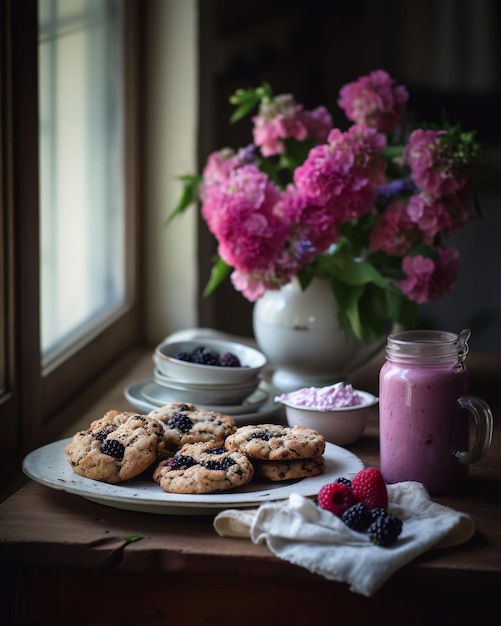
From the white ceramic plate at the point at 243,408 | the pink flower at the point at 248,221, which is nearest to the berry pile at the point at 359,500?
the white ceramic plate at the point at 243,408

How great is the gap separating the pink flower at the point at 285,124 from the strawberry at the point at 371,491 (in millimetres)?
837

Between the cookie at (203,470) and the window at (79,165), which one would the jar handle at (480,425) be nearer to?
the cookie at (203,470)

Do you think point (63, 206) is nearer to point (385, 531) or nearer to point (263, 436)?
point (263, 436)

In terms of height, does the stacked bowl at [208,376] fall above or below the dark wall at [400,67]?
below

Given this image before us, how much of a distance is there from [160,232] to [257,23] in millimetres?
884

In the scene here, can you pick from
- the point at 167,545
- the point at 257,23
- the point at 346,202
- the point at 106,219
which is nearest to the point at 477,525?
the point at 167,545

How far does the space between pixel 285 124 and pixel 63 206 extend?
508 millimetres

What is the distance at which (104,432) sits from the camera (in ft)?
4.02

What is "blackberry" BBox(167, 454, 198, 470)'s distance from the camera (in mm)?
1159

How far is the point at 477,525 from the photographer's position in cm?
111

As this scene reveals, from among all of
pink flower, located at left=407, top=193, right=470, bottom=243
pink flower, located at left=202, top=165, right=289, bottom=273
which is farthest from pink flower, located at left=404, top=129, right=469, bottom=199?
pink flower, located at left=202, top=165, right=289, bottom=273

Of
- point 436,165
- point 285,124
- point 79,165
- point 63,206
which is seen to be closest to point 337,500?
point 436,165

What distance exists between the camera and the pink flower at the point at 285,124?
1.72m

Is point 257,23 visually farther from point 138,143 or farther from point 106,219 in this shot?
point 106,219
